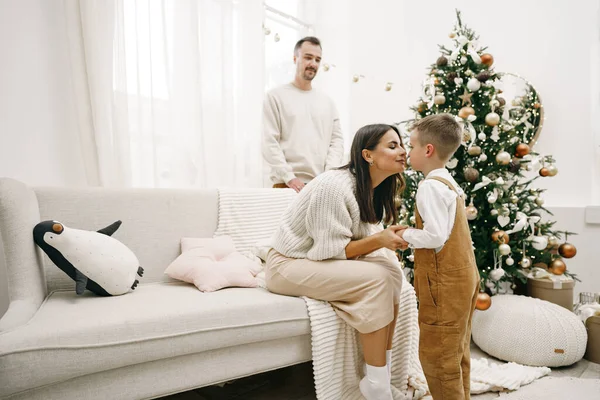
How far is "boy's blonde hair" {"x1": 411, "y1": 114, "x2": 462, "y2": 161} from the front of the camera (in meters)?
1.51

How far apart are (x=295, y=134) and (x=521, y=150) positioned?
135 cm

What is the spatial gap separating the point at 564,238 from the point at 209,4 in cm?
295

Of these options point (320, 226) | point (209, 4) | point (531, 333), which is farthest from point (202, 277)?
point (209, 4)

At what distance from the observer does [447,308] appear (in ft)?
4.63

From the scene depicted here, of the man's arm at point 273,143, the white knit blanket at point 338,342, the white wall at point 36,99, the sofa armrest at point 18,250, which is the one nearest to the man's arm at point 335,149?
the man's arm at point 273,143

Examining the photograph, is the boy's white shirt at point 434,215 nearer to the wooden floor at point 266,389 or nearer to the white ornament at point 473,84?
the wooden floor at point 266,389

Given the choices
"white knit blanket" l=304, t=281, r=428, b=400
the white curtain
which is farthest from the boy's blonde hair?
the white curtain

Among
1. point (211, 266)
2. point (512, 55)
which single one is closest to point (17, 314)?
point (211, 266)

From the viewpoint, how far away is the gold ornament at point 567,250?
241 cm

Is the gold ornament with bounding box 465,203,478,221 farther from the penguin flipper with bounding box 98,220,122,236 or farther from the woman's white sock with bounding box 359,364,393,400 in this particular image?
the penguin flipper with bounding box 98,220,122,236

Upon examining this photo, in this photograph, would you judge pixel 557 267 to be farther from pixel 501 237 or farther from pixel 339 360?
pixel 339 360

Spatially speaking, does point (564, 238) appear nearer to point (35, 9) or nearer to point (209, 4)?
point (209, 4)

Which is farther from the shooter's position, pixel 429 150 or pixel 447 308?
pixel 429 150

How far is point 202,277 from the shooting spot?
1644 millimetres
